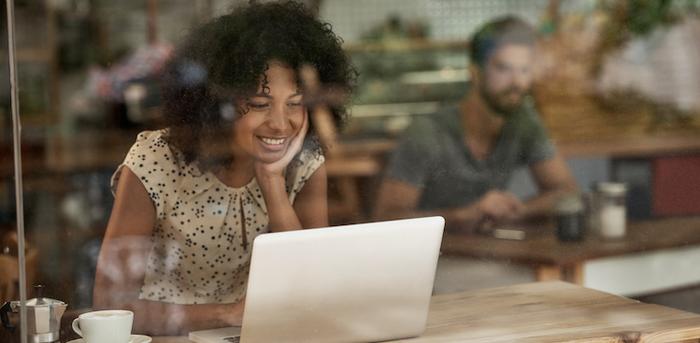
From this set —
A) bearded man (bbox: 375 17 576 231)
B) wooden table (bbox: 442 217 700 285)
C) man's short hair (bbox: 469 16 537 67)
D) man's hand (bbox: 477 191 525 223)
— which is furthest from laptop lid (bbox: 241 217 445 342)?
man's short hair (bbox: 469 16 537 67)

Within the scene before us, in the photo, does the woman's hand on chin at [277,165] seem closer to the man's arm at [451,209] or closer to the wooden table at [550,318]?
the wooden table at [550,318]

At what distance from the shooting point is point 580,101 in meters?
3.80

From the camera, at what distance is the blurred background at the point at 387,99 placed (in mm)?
2836

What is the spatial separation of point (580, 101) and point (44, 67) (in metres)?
1.65

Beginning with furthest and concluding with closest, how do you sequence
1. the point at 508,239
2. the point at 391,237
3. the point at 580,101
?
the point at 580,101 < the point at 508,239 < the point at 391,237

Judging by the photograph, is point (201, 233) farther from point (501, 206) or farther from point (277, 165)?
point (501, 206)

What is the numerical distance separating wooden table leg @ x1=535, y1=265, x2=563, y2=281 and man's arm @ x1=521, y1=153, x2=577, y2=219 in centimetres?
30

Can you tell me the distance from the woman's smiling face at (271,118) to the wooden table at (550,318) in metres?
0.46

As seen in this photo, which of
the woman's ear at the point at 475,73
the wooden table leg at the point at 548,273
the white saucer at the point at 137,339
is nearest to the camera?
the white saucer at the point at 137,339

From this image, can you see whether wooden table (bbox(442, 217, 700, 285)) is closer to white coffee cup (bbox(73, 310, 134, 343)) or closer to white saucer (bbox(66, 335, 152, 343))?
white saucer (bbox(66, 335, 152, 343))

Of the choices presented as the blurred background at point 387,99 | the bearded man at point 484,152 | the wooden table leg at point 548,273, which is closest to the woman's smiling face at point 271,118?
the blurred background at point 387,99

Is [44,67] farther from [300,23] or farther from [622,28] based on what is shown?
[622,28]

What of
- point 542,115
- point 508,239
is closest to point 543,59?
point 542,115

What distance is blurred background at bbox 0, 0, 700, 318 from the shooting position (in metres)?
2.84
